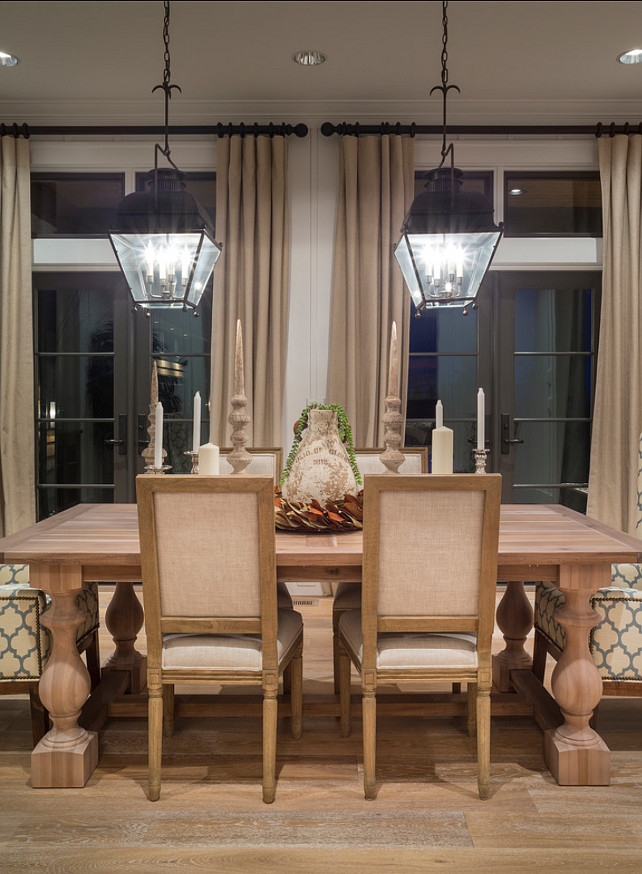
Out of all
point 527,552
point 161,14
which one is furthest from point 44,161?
point 527,552

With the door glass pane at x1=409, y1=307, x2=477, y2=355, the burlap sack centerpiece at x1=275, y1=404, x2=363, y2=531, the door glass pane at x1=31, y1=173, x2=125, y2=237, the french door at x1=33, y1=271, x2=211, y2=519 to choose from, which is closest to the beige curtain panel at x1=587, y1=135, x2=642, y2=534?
the door glass pane at x1=409, y1=307, x2=477, y2=355

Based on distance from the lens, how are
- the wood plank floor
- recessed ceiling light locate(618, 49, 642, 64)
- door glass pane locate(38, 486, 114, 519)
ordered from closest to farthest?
the wood plank floor, recessed ceiling light locate(618, 49, 642, 64), door glass pane locate(38, 486, 114, 519)

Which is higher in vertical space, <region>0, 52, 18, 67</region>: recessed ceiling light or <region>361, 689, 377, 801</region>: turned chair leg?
<region>0, 52, 18, 67</region>: recessed ceiling light

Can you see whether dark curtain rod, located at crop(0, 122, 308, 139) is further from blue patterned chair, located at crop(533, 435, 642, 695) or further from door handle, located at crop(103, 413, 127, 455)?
blue patterned chair, located at crop(533, 435, 642, 695)

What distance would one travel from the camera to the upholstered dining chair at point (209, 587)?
188 centimetres

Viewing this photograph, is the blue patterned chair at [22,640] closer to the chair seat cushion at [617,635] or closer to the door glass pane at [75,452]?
the chair seat cushion at [617,635]

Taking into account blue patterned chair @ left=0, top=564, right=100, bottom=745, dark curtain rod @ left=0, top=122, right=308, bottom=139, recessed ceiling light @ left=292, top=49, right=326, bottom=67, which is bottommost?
blue patterned chair @ left=0, top=564, right=100, bottom=745

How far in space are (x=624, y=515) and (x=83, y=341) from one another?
143 inches

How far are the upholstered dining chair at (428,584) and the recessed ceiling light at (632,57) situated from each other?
2.94 meters

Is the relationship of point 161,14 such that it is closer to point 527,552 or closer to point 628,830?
point 527,552

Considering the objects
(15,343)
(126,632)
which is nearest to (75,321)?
(15,343)

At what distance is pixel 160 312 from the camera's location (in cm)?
449

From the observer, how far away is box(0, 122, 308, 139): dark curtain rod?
4.17 meters

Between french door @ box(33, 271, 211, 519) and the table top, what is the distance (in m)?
1.87
